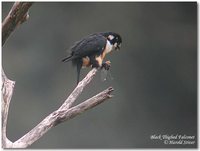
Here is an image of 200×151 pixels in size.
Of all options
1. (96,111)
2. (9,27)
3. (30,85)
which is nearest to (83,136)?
(96,111)

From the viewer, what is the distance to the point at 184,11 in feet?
37.7

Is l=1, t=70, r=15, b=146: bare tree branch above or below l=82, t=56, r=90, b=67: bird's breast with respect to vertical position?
below

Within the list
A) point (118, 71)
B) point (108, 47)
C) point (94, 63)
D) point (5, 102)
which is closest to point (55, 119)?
point (5, 102)

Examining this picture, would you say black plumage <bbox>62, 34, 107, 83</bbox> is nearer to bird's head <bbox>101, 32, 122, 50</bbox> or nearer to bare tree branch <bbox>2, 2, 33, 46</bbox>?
bird's head <bbox>101, 32, 122, 50</bbox>

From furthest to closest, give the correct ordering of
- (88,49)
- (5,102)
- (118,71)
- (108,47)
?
(118,71)
(108,47)
(88,49)
(5,102)

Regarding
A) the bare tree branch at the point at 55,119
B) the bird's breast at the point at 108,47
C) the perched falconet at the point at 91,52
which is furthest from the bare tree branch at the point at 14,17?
the bird's breast at the point at 108,47

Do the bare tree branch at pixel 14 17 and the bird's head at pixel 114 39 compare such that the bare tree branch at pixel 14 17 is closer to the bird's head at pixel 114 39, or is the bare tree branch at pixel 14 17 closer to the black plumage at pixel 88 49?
the black plumage at pixel 88 49

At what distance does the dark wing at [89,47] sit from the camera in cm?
483

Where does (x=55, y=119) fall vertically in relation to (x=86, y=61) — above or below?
below

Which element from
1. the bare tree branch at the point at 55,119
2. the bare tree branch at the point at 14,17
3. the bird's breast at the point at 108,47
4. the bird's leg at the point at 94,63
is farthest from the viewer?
the bird's breast at the point at 108,47

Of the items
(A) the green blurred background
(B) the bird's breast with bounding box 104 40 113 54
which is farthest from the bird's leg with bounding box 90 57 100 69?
(A) the green blurred background

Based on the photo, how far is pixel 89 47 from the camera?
4.84m

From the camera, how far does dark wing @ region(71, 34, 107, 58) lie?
483cm

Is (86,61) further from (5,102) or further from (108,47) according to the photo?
(5,102)
